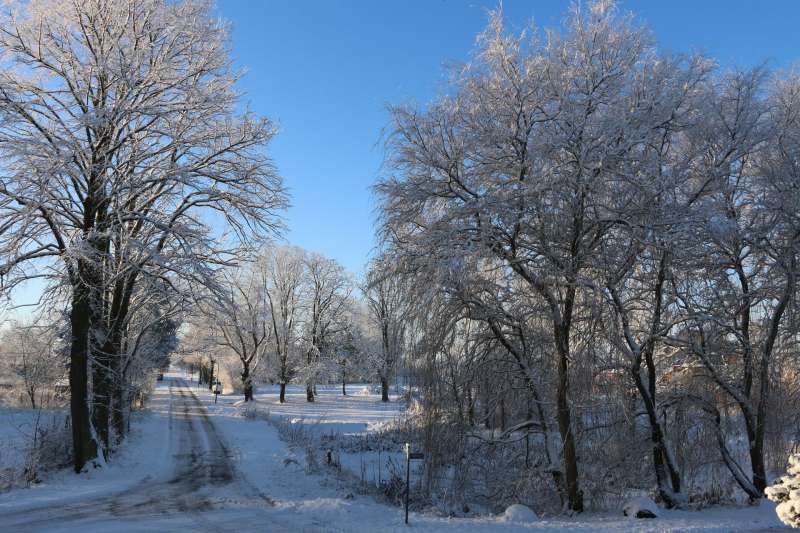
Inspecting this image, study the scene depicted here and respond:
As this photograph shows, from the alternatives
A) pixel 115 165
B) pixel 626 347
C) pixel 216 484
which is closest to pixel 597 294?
pixel 626 347

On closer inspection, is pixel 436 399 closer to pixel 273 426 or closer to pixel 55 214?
pixel 55 214

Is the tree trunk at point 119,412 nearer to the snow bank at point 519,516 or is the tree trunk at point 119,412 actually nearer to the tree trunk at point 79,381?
the tree trunk at point 79,381

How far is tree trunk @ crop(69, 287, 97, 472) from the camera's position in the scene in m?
12.6

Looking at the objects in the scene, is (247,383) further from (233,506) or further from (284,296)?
(233,506)

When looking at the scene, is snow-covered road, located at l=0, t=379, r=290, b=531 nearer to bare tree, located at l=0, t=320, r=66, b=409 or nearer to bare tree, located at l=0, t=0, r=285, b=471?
bare tree, located at l=0, t=0, r=285, b=471

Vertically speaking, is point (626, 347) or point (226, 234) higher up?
point (226, 234)

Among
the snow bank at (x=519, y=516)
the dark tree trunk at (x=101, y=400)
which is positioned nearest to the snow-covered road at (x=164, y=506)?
the dark tree trunk at (x=101, y=400)

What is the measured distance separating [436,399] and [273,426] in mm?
16483

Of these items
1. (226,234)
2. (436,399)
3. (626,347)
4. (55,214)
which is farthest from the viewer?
(226,234)

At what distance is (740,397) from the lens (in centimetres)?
1212

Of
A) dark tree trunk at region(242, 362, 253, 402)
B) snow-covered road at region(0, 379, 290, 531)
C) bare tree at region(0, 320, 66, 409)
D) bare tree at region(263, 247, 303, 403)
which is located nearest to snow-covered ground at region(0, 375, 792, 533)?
snow-covered road at region(0, 379, 290, 531)

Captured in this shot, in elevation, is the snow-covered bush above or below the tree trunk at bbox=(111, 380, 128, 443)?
above

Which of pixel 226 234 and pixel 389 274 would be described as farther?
pixel 226 234

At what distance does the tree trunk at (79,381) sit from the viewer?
1258cm
